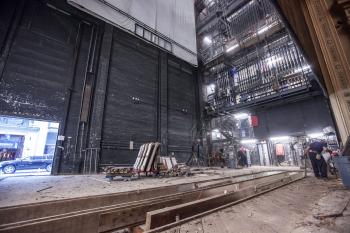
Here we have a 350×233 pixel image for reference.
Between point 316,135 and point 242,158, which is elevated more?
point 316,135

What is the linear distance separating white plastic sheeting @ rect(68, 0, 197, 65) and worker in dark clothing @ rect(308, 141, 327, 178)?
11.5 metres

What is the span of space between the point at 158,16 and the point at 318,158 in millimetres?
13420

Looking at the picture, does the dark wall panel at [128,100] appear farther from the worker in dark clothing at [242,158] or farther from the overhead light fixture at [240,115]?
the overhead light fixture at [240,115]

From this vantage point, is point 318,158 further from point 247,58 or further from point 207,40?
point 207,40

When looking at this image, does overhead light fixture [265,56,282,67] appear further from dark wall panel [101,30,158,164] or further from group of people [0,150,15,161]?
group of people [0,150,15,161]

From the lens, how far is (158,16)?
13062 millimetres

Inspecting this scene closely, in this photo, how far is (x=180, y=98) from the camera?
14.6 meters

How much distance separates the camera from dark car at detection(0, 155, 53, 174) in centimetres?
1000

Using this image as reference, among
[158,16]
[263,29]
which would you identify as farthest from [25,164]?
[263,29]

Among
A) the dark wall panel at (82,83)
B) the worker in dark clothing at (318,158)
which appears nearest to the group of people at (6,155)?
the dark wall panel at (82,83)

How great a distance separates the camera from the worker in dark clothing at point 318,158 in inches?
240

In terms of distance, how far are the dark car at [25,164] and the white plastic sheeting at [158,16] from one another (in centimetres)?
1012

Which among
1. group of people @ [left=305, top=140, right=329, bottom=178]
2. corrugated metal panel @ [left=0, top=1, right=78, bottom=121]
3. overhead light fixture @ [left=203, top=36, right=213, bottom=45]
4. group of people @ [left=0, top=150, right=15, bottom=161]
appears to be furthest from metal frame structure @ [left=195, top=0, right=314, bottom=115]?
group of people @ [left=0, top=150, right=15, bottom=161]

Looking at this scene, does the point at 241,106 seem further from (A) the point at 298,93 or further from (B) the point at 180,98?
(B) the point at 180,98
